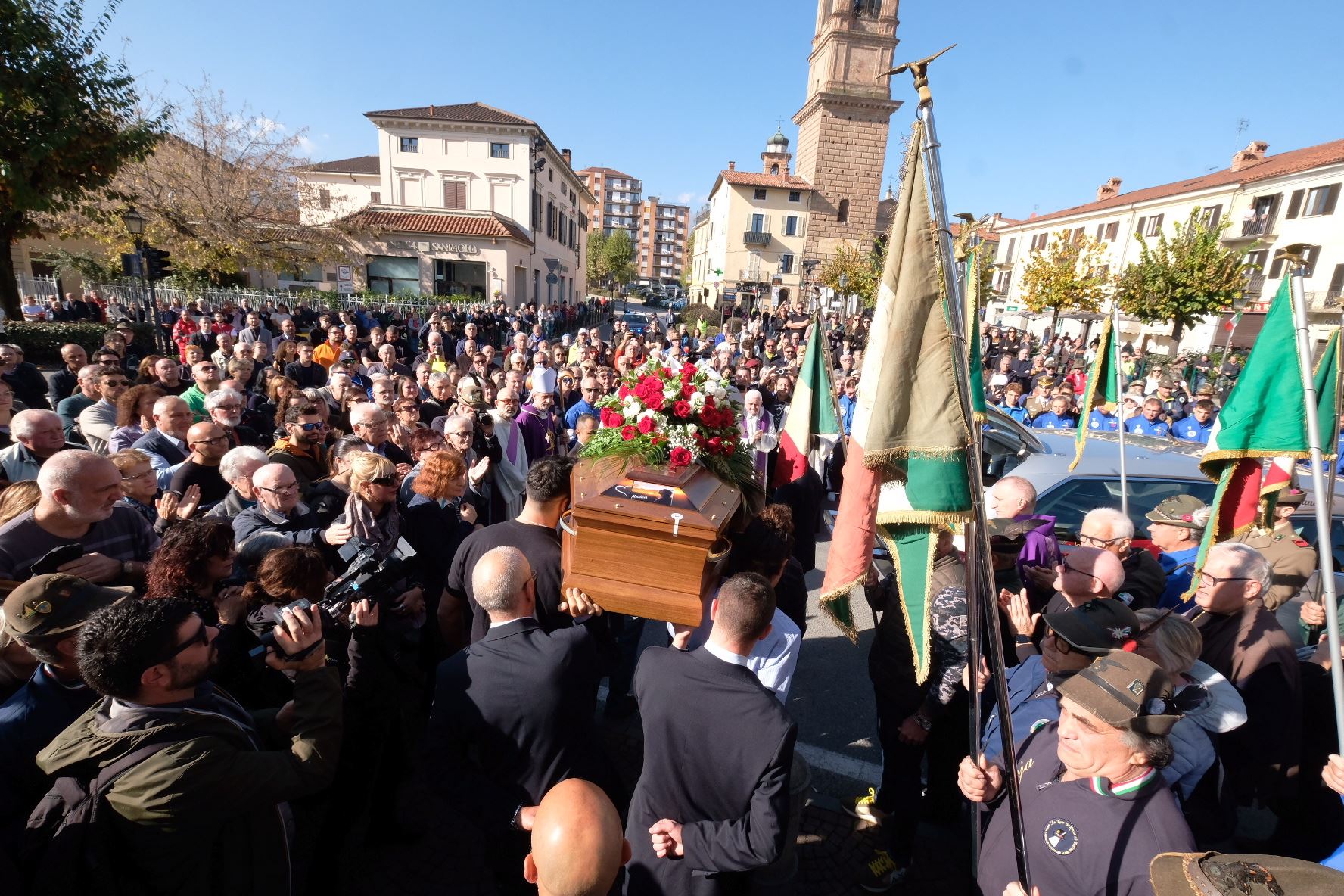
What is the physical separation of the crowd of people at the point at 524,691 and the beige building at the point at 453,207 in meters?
28.6

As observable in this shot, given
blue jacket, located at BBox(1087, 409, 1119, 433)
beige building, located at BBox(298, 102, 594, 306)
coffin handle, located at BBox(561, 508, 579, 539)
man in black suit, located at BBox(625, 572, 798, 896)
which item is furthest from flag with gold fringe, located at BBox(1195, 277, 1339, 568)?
beige building, located at BBox(298, 102, 594, 306)

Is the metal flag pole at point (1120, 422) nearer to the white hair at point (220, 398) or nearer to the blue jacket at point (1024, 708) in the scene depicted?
the blue jacket at point (1024, 708)

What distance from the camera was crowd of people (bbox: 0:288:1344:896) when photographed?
5.83ft

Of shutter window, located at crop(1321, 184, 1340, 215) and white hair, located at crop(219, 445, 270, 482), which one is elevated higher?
shutter window, located at crop(1321, 184, 1340, 215)

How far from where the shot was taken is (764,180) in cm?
4706

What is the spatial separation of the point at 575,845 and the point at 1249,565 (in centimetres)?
313

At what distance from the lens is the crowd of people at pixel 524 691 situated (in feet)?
5.83

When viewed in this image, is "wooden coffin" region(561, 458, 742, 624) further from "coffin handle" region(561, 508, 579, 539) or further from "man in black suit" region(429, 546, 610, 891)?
"man in black suit" region(429, 546, 610, 891)

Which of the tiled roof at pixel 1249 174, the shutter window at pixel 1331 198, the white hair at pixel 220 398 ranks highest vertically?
the tiled roof at pixel 1249 174

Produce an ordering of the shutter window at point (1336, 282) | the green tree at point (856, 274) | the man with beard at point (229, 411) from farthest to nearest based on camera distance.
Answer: the green tree at point (856, 274) → the shutter window at point (1336, 282) → the man with beard at point (229, 411)

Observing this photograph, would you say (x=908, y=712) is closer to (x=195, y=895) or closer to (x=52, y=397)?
(x=195, y=895)

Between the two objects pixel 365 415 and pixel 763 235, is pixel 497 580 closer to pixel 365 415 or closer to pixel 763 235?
pixel 365 415

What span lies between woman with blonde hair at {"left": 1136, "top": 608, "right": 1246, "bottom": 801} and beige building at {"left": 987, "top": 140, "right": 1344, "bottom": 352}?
24942mm

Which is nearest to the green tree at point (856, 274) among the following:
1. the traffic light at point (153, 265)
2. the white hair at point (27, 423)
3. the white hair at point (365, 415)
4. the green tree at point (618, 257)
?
the traffic light at point (153, 265)
